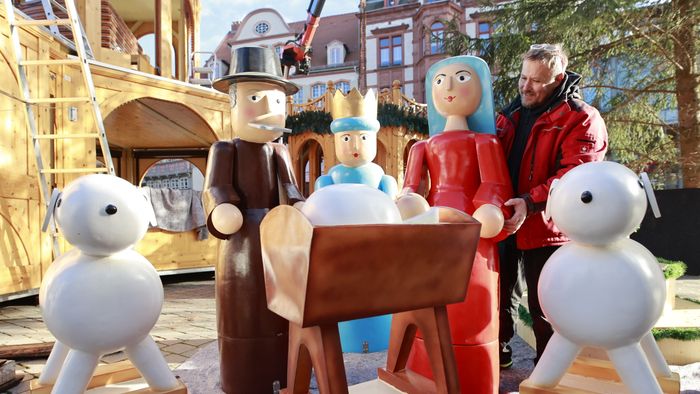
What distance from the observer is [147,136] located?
8.31 m

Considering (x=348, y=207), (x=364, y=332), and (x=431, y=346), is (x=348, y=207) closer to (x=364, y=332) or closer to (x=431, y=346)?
(x=431, y=346)

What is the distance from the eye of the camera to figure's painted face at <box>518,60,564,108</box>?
7.27 feet

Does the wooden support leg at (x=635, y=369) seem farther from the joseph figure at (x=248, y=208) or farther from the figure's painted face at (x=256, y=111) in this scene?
the figure's painted face at (x=256, y=111)

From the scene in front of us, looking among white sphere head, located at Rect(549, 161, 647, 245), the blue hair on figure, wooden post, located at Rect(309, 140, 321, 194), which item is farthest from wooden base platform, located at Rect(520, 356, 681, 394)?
wooden post, located at Rect(309, 140, 321, 194)

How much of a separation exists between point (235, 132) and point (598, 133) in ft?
5.62

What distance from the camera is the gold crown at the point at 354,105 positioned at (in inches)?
130

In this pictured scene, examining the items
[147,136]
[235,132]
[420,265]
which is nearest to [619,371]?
[420,265]

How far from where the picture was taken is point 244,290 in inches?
85.7

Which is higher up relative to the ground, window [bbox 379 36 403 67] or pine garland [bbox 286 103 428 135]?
window [bbox 379 36 403 67]

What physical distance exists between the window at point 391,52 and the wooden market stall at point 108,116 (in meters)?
14.5

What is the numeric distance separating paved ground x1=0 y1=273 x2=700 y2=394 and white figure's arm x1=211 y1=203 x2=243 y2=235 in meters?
0.93

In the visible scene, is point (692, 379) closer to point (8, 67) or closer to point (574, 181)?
point (574, 181)

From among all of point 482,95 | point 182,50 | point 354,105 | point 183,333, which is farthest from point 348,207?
point 182,50

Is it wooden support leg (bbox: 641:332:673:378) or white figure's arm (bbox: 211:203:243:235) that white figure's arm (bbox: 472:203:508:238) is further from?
white figure's arm (bbox: 211:203:243:235)
